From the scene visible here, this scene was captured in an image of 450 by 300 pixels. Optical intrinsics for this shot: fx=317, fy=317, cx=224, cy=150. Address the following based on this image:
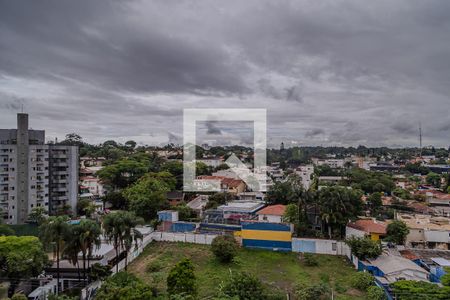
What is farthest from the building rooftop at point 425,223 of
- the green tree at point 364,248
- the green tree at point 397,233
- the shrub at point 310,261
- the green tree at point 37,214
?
the green tree at point 37,214

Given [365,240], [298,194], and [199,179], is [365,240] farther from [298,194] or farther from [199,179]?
[199,179]

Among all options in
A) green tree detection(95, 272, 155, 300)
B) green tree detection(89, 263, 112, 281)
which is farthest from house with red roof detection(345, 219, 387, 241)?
green tree detection(89, 263, 112, 281)

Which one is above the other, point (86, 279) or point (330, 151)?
point (330, 151)

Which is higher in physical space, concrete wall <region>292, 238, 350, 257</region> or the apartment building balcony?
the apartment building balcony

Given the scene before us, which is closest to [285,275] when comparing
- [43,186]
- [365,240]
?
[365,240]

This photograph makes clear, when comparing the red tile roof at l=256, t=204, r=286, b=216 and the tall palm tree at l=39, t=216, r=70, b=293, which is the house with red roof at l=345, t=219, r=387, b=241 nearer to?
the red tile roof at l=256, t=204, r=286, b=216
